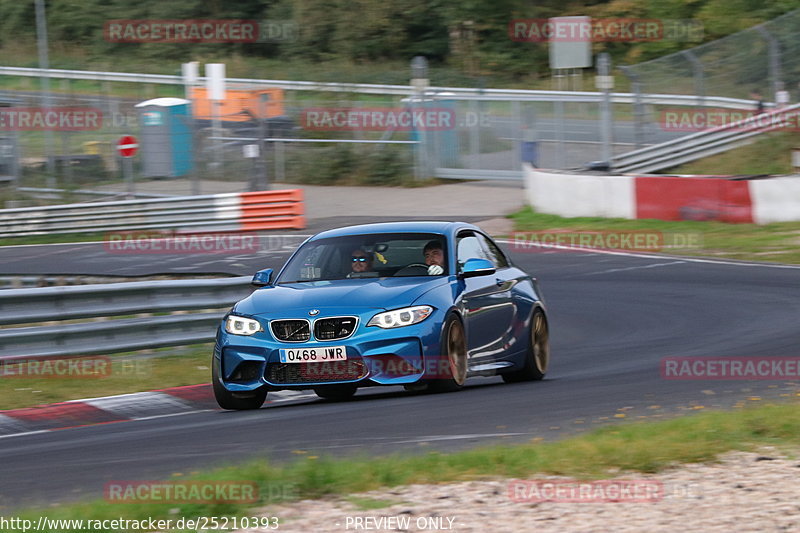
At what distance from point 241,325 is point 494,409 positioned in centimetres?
192

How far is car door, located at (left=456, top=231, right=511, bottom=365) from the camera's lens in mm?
9875

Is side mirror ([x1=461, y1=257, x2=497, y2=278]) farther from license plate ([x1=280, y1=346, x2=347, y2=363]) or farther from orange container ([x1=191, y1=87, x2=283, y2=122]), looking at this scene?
orange container ([x1=191, y1=87, x2=283, y2=122])

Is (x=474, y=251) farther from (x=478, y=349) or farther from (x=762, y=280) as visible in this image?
(x=762, y=280)

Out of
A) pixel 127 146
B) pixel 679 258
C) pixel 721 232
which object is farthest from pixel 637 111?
pixel 127 146

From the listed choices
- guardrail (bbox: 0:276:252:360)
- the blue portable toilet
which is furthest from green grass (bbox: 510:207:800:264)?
guardrail (bbox: 0:276:252:360)

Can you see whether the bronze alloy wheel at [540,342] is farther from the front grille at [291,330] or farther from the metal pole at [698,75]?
the metal pole at [698,75]

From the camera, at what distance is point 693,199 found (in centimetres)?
2323

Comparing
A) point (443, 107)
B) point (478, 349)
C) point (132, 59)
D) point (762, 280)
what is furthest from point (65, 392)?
point (132, 59)

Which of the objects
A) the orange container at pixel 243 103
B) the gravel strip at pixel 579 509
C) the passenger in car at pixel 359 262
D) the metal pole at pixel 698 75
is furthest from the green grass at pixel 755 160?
the gravel strip at pixel 579 509

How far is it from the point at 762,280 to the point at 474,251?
7809 mm

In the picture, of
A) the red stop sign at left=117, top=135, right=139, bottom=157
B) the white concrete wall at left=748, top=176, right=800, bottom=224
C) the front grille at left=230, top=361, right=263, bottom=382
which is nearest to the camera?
the front grille at left=230, top=361, right=263, bottom=382
